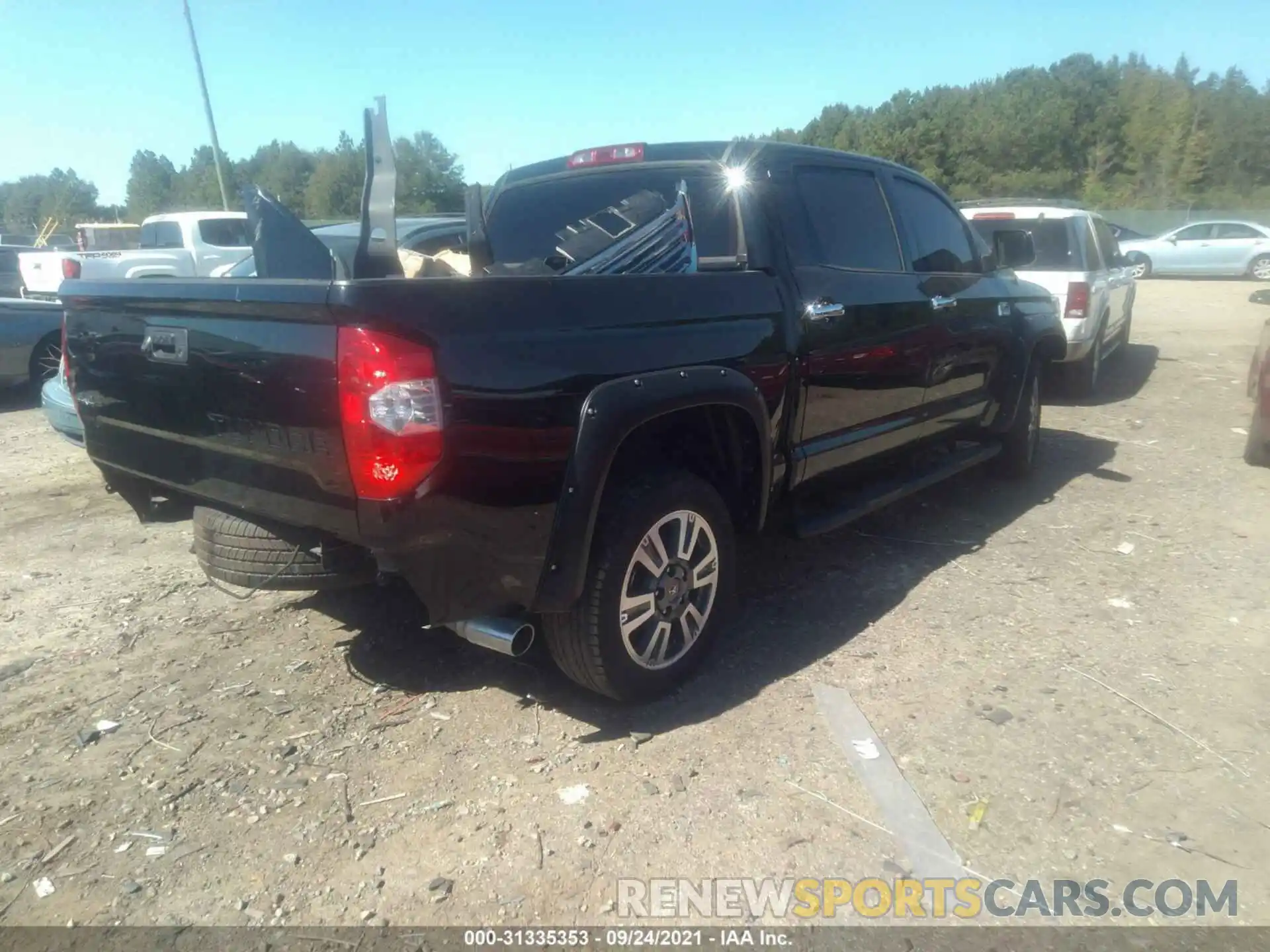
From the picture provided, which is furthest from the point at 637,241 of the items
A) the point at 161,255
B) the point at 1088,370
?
the point at 161,255

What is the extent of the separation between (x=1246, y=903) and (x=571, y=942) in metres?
1.73

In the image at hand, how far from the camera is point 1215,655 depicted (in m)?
3.67

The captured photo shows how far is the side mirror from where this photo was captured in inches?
211

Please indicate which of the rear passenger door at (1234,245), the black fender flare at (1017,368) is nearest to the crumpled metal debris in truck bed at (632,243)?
the black fender flare at (1017,368)

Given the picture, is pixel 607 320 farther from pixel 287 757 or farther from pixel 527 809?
pixel 287 757

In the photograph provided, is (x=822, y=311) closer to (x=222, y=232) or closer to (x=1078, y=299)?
(x=1078, y=299)

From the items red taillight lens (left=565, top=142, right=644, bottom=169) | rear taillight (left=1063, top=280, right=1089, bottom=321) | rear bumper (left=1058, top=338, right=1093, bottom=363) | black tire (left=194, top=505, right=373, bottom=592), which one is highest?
red taillight lens (left=565, top=142, right=644, bottom=169)

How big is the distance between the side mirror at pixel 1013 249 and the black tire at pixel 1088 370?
3.60m

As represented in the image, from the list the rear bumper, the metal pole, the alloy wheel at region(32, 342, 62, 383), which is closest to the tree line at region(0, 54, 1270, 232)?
the metal pole

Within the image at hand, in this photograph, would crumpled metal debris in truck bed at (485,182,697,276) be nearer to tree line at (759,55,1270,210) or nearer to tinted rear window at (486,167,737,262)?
tinted rear window at (486,167,737,262)

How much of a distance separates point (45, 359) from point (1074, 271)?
9.83 metres

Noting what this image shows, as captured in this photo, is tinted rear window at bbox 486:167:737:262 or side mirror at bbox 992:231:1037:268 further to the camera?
side mirror at bbox 992:231:1037:268

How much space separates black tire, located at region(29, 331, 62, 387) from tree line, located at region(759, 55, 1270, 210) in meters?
52.0

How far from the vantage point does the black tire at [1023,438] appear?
5824 mm
